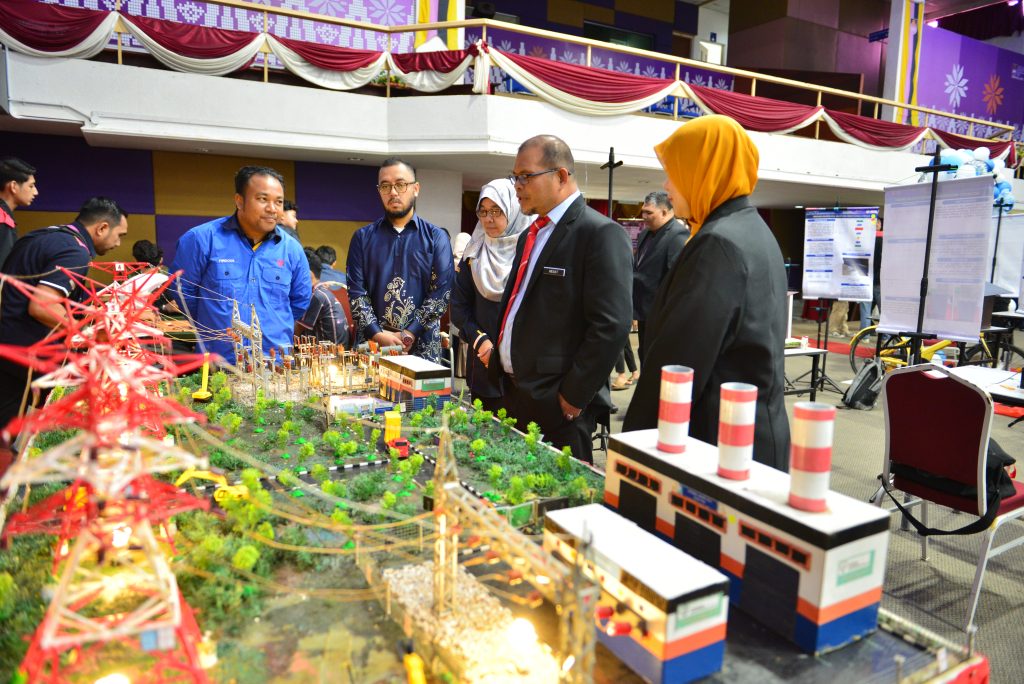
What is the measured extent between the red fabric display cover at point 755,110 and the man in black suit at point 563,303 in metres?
7.37

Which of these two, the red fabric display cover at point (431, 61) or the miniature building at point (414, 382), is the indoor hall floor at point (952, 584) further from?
the red fabric display cover at point (431, 61)

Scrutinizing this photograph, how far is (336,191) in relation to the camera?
30.3 feet

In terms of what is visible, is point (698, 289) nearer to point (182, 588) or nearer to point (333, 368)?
point (182, 588)

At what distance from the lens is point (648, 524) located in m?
1.22

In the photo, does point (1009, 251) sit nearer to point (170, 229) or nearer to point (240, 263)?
point (240, 263)

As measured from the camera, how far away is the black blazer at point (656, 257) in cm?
433

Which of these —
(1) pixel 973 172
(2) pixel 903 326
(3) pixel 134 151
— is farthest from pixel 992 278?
(3) pixel 134 151

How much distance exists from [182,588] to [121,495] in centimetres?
34

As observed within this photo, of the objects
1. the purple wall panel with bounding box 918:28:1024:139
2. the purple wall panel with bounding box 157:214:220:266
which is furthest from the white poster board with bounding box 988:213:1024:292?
the purple wall panel with bounding box 157:214:220:266

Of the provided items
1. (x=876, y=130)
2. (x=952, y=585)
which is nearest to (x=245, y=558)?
(x=952, y=585)

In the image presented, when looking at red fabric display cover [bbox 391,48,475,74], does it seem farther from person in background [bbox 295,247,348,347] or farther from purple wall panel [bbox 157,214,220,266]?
person in background [bbox 295,247,348,347]

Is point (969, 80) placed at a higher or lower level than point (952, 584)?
higher

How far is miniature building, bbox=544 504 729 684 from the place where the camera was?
87 cm

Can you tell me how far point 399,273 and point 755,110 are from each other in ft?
25.4
